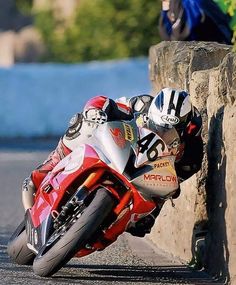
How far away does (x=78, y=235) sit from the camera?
7.32m

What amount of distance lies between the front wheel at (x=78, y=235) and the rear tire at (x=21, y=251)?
2.38 ft

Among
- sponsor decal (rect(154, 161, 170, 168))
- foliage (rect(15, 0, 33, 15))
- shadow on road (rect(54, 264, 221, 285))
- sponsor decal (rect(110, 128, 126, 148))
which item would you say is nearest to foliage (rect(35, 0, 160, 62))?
foliage (rect(15, 0, 33, 15))

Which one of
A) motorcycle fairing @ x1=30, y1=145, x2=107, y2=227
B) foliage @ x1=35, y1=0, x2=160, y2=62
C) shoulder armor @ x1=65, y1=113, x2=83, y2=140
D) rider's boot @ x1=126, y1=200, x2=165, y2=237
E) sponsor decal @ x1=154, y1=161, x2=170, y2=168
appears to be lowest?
foliage @ x1=35, y1=0, x2=160, y2=62

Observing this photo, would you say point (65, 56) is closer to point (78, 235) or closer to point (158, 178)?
point (158, 178)

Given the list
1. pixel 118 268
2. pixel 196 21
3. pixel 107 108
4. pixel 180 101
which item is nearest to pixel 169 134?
pixel 180 101

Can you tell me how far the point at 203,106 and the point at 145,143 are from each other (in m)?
1.07

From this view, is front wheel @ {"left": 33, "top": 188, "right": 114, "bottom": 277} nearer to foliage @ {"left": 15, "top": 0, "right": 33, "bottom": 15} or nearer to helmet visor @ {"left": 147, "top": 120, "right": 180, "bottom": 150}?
helmet visor @ {"left": 147, "top": 120, "right": 180, "bottom": 150}

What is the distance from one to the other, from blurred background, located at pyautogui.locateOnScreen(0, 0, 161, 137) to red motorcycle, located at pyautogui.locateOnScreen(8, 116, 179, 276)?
13739 millimetres

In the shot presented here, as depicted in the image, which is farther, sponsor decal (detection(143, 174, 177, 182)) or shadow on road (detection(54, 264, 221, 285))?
shadow on road (detection(54, 264, 221, 285))

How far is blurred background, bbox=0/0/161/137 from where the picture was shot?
21.5 m

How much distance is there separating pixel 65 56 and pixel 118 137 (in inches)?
930

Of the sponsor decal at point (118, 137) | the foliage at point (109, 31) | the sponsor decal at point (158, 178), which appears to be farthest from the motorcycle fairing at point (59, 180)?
the foliage at point (109, 31)

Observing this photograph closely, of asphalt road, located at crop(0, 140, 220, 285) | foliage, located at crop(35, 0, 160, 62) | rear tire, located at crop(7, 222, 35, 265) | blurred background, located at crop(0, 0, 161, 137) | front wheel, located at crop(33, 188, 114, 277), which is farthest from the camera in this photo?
foliage, located at crop(35, 0, 160, 62)

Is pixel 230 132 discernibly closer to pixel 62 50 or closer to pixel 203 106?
pixel 203 106
